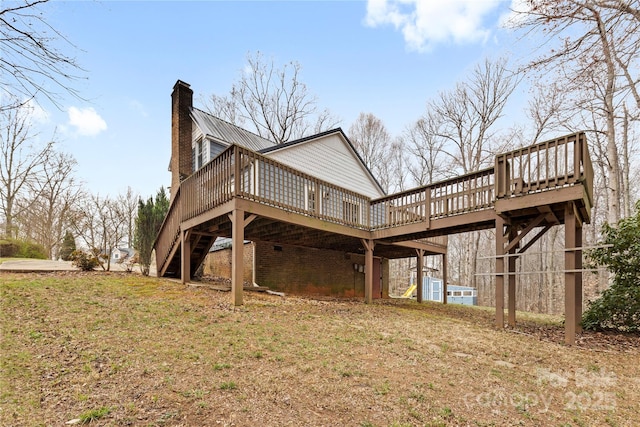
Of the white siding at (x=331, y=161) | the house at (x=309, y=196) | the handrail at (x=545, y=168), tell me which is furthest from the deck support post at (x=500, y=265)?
the white siding at (x=331, y=161)

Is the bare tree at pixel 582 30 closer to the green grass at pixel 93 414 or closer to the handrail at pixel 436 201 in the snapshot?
the handrail at pixel 436 201

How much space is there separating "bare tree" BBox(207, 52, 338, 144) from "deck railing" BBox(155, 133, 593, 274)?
652 inches

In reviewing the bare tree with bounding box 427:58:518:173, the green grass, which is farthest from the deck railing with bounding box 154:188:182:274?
the bare tree with bounding box 427:58:518:173

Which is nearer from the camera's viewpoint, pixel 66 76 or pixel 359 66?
pixel 66 76

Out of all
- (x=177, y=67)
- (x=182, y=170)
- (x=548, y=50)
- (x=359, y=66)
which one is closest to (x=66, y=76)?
(x=548, y=50)

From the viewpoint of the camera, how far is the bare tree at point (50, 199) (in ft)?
66.9

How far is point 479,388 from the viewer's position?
3.82 meters

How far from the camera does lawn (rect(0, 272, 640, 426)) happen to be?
3.05 metres

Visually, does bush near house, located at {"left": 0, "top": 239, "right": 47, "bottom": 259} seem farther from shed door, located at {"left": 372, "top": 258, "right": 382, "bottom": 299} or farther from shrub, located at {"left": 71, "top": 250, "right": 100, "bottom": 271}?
shed door, located at {"left": 372, "top": 258, "right": 382, "bottom": 299}

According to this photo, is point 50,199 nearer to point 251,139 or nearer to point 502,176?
point 251,139

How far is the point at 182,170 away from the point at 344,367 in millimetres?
12260

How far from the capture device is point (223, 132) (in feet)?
48.1

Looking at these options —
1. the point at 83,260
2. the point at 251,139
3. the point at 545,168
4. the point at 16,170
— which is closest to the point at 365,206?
the point at 545,168

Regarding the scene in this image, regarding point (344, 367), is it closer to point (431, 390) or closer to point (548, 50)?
point (431, 390)
